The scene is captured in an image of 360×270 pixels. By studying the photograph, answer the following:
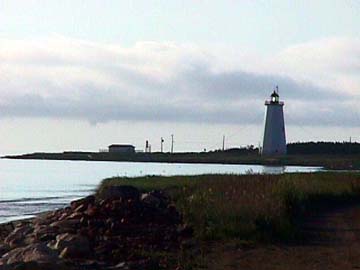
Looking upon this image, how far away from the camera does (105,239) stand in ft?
56.4

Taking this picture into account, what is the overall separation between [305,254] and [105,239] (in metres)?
3.60

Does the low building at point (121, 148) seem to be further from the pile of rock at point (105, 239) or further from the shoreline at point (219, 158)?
the pile of rock at point (105, 239)

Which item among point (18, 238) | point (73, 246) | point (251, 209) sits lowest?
point (18, 238)

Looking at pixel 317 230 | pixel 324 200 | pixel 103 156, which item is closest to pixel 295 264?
pixel 317 230

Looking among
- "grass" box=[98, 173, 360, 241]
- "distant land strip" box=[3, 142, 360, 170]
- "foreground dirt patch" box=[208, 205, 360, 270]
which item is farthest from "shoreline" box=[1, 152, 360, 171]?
"foreground dirt patch" box=[208, 205, 360, 270]

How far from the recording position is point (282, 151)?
92.9 meters

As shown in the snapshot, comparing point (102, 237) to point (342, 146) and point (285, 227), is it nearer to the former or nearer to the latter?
point (285, 227)

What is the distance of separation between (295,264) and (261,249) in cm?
156

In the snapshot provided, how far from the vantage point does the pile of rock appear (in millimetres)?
14659

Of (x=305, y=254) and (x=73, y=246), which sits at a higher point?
(x=73, y=246)

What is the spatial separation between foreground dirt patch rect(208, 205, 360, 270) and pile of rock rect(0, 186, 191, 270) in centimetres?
101

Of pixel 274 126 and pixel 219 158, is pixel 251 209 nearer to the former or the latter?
pixel 274 126

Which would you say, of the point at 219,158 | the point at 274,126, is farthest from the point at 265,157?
the point at 219,158

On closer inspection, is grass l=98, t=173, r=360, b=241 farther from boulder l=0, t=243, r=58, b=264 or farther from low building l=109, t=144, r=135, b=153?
low building l=109, t=144, r=135, b=153
